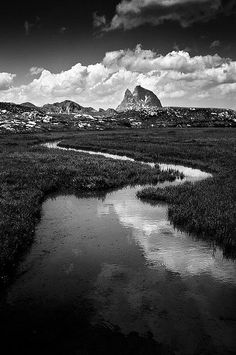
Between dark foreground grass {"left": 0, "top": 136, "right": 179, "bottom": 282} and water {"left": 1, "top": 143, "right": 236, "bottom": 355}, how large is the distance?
0.71m

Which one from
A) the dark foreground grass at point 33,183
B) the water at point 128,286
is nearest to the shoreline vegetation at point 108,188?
the dark foreground grass at point 33,183

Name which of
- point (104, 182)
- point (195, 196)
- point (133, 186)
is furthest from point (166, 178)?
point (195, 196)

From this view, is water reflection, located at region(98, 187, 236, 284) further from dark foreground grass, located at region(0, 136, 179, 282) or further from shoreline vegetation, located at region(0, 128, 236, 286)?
Result: dark foreground grass, located at region(0, 136, 179, 282)

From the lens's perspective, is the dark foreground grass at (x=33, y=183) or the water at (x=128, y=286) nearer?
the water at (x=128, y=286)

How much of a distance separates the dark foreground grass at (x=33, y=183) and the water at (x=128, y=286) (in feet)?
2.32

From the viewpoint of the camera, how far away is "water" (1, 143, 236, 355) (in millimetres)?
9453

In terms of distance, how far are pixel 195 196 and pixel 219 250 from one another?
8050mm

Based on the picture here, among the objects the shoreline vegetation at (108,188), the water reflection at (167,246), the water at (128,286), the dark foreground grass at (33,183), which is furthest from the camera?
the shoreline vegetation at (108,188)

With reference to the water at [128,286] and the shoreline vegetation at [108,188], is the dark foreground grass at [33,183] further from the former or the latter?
the water at [128,286]

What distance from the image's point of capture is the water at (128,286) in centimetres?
945

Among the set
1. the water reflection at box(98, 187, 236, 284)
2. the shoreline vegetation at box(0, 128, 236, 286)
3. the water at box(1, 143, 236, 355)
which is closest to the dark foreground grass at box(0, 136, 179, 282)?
the shoreline vegetation at box(0, 128, 236, 286)

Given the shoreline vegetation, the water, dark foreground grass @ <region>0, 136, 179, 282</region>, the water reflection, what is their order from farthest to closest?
the shoreline vegetation < dark foreground grass @ <region>0, 136, 179, 282</region> < the water reflection < the water

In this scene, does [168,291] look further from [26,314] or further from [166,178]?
[166,178]

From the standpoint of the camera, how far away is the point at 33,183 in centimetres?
2609
